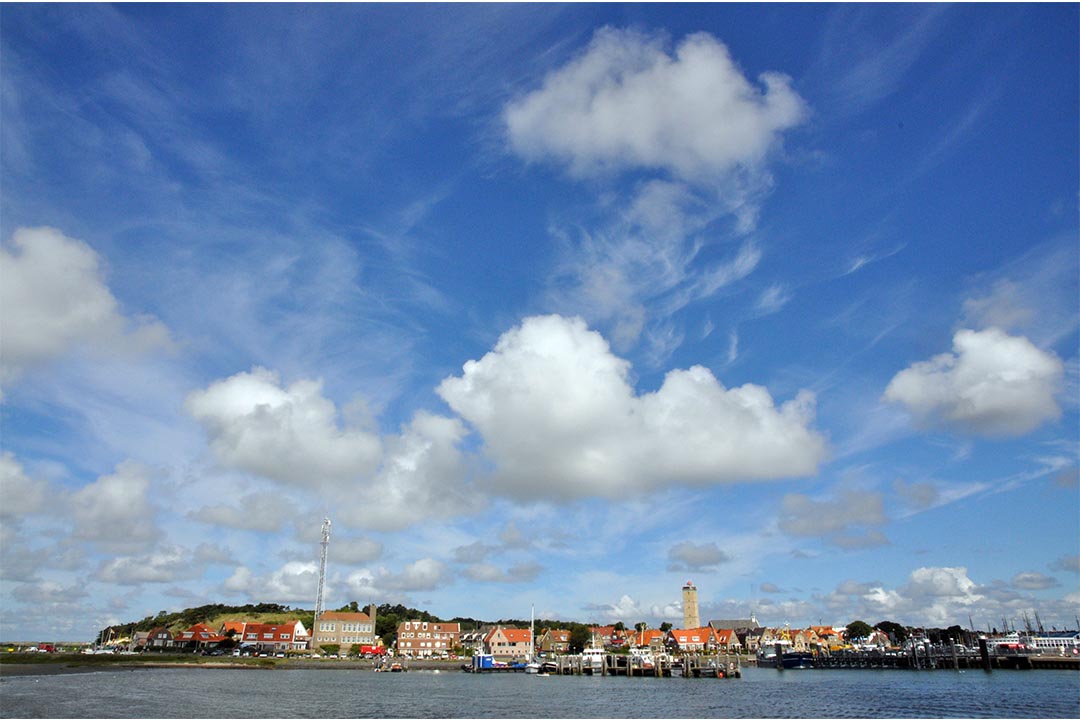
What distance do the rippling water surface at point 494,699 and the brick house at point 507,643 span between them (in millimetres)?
62304

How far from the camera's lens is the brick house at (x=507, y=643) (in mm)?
152750

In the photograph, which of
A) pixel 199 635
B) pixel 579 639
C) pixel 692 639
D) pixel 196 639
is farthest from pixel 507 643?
pixel 196 639

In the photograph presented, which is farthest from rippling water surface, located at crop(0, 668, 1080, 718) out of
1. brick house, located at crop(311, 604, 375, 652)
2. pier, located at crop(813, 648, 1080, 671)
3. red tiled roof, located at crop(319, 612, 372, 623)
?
red tiled roof, located at crop(319, 612, 372, 623)

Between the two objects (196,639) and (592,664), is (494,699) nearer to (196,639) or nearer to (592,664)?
(592,664)

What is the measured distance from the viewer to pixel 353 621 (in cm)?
15925

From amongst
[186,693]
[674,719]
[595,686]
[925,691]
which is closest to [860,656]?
[925,691]

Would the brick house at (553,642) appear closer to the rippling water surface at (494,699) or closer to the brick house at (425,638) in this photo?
the brick house at (425,638)

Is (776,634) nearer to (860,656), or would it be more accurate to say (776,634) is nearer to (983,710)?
(860,656)

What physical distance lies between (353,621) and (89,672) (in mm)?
74091

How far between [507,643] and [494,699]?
91.8 m

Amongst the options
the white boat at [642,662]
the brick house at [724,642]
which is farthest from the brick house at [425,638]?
the brick house at [724,642]

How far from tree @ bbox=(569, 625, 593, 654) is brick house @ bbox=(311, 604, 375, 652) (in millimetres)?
49590

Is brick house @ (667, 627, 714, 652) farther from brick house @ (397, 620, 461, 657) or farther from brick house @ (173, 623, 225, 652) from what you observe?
brick house @ (173, 623, 225, 652)

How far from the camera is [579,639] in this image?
178375mm
